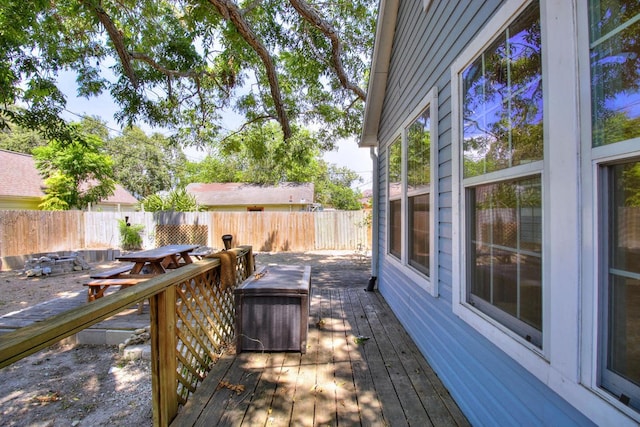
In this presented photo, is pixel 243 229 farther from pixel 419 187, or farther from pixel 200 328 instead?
pixel 419 187

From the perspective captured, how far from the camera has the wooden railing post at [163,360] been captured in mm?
1916

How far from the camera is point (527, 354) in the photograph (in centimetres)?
137

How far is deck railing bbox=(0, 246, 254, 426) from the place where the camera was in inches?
43.8

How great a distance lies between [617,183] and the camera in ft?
3.33

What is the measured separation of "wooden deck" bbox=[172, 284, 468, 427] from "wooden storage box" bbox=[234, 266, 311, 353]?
0.10m

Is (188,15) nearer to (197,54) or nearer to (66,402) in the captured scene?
(197,54)

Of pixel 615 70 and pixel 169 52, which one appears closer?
pixel 615 70

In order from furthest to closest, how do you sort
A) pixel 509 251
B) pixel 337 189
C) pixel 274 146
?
1. pixel 337 189
2. pixel 274 146
3. pixel 509 251

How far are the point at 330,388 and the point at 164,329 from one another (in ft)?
3.99

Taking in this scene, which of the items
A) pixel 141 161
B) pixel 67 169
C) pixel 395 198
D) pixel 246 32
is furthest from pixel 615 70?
pixel 141 161

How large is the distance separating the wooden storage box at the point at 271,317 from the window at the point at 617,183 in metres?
2.13

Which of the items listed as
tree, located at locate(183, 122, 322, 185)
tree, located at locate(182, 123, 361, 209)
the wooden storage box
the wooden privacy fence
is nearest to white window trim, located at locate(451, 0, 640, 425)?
the wooden storage box

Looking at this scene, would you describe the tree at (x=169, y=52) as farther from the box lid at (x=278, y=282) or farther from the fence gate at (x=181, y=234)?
the fence gate at (x=181, y=234)

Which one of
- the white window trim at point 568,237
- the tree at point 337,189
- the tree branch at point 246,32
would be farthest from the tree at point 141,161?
the white window trim at point 568,237
